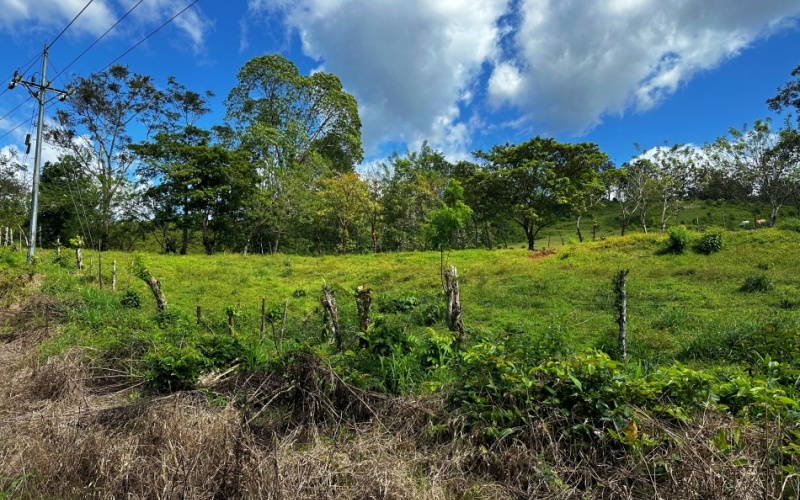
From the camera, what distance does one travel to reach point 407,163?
35.6 metres

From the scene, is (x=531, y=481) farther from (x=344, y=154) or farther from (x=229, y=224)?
(x=344, y=154)

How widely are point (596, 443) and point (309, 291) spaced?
42.2ft

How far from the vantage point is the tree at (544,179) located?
2811 cm

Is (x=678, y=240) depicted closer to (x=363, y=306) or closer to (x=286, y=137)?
(x=363, y=306)

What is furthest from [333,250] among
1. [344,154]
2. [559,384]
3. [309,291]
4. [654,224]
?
[559,384]

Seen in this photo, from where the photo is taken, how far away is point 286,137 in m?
32.8

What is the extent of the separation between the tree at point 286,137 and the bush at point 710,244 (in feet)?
76.4

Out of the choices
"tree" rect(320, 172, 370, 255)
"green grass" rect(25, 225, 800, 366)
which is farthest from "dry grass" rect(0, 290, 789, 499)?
"tree" rect(320, 172, 370, 255)

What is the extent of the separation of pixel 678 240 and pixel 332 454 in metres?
19.4

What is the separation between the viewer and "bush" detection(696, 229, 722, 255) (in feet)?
57.5

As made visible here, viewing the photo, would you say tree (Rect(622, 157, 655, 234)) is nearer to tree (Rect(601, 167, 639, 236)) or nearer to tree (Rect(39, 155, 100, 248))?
tree (Rect(601, 167, 639, 236))

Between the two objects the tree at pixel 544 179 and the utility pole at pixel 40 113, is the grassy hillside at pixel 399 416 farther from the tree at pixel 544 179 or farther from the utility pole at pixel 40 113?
the tree at pixel 544 179

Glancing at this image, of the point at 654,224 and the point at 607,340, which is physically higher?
the point at 654,224

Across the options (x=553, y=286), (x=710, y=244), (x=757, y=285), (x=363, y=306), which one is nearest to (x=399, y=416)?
(x=363, y=306)
